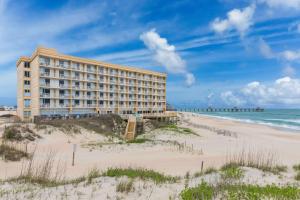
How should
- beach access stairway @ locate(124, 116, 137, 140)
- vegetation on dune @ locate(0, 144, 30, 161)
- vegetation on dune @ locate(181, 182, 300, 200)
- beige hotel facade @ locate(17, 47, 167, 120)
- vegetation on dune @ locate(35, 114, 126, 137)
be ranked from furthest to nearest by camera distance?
1. beige hotel facade @ locate(17, 47, 167, 120)
2. beach access stairway @ locate(124, 116, 137, 140)
3. vegetation on dune @ locate(35, 114, 126, 137)
4. vegetation on dune @ locate(0, 144, 30, 161)
5. vegetation on dune @ locate(181, 182, 300, 200)

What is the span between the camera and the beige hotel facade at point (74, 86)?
152 ft

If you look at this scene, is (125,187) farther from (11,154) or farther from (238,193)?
(11,154)

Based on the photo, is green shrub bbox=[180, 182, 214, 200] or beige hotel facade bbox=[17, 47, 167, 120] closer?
green shrub bbox=[180, 182, 214, 200]

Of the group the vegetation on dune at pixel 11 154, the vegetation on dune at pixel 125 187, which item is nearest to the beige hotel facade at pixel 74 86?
the vegetation on dune at pixel 11 154

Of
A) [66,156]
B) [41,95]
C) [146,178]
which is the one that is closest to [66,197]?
[146,178]

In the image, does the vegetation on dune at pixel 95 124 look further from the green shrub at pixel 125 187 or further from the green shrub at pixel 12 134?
the green shrub at pixel 125 187

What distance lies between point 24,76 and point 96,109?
16638 mm

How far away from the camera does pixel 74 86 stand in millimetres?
51500

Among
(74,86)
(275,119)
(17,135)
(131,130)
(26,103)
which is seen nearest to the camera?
(17,135)

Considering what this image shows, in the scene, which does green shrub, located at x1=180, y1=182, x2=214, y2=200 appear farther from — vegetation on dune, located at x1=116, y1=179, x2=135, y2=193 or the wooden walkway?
the wooden walkway

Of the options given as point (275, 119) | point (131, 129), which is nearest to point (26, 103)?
point (131, 129)

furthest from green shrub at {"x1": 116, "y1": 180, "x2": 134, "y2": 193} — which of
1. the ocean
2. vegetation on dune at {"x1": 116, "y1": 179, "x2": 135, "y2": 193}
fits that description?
the ocean

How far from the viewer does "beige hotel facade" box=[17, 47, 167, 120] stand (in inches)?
1822

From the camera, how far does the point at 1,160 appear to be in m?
17.5
